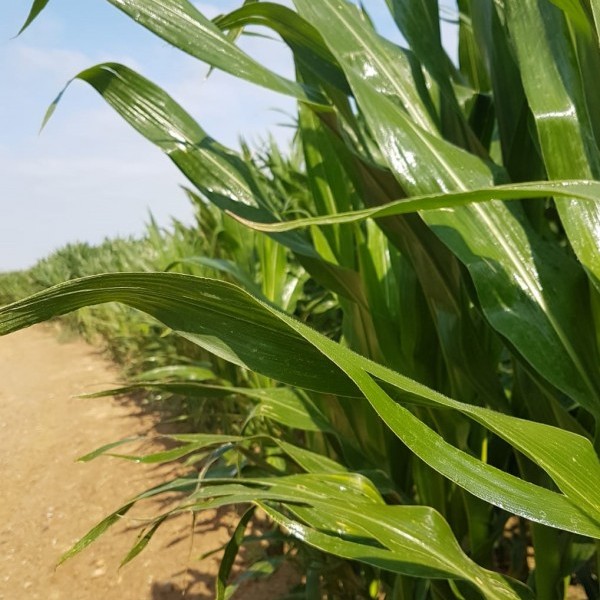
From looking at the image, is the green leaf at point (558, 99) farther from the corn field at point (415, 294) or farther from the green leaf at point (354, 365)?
the green leaf at point (354, 365)

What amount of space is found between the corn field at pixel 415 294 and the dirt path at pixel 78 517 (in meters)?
0.23

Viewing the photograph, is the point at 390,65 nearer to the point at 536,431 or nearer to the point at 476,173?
the point at 476,173

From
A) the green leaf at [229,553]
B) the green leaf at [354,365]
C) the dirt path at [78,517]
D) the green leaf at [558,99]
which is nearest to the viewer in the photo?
the green leaf at [354,365]

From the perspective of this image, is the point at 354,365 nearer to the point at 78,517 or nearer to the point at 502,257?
the point at 502,257

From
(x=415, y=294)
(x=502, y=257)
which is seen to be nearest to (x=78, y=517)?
(x=415, y=294)

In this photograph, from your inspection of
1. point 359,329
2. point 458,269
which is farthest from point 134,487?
point 458,269

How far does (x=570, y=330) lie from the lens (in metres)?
0.51

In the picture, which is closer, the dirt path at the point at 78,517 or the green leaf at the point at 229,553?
the green leaf at the point at 229,553

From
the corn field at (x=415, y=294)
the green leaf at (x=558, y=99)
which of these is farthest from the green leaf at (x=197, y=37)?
the green leaf at (x=558, y=99)

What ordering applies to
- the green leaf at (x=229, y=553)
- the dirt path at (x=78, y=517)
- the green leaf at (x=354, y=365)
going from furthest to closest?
the dirt path at (x=78, y=517) < the green leaf at (x=229, y=553) < the green leaf at (x=354, y=365)

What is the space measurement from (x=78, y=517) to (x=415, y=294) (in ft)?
4.04

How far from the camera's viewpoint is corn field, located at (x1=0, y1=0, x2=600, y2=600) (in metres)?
0.37

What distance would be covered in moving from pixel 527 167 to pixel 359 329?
11.5 inches

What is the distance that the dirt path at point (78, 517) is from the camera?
3.89 feet
